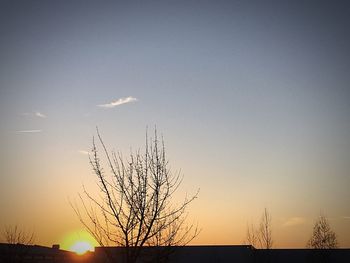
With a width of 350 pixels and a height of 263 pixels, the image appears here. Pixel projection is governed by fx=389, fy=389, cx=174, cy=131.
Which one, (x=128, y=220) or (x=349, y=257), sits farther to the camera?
(x=349, y=257)

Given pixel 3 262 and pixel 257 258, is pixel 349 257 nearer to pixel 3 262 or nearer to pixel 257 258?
pixel 257 258

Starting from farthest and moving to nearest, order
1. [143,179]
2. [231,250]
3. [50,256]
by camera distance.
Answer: [231,250] → [50,256] → [143,179]

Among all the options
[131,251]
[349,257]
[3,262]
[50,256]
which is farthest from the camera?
[349,257]

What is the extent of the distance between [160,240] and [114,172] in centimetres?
232

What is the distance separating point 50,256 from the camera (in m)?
25.1

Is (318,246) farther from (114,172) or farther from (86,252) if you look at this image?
(114,172)

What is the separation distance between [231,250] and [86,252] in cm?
1736

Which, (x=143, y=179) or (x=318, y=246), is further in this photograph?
(x=318, y=246)

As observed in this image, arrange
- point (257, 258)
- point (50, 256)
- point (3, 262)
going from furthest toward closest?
point (257, 258) < point (50, 256) < point (3, 262)

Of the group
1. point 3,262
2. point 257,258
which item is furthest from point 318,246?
point 3,262

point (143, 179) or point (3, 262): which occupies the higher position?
point (143, 179)

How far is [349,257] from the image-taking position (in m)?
43.1

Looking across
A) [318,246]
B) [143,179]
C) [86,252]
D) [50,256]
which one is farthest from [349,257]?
[143,179]

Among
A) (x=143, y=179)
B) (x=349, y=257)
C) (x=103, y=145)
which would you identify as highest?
(x=103, y=145)
